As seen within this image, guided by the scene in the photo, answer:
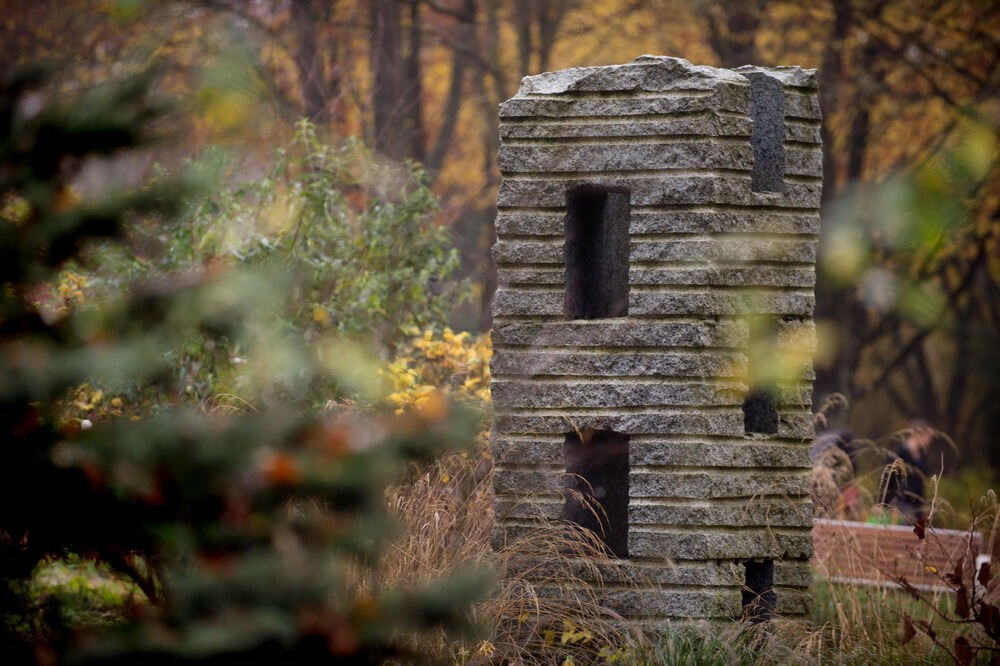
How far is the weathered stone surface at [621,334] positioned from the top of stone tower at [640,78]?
1092 mm

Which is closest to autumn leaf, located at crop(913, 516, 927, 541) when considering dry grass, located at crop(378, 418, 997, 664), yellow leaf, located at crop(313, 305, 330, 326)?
dry grass, located at crop(378, 418, 997, 664)

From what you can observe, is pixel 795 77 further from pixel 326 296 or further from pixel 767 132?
pixel 326 296

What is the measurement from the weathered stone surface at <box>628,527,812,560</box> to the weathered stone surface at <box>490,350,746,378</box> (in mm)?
725

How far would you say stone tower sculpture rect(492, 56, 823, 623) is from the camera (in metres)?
5.24

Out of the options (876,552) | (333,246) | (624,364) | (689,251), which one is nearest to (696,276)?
(689,251)

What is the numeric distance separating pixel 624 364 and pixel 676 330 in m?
0.28

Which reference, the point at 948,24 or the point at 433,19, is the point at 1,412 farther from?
the point at 433,19

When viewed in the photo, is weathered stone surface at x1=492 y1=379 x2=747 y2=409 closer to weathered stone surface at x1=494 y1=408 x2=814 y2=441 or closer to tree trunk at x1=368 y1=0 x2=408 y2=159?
weathered stone surface at x1=494 y1=408 x2=814 y2=441

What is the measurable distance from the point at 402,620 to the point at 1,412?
72 centimetres

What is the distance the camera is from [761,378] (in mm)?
5438

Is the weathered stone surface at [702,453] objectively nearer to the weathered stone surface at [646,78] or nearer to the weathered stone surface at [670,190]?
the weathered stone surface at [670,190]

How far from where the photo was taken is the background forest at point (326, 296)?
5.71ft

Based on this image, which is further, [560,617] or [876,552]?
[876,552]

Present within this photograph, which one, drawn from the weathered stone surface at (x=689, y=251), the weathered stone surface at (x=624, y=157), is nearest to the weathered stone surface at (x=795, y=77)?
the weathered stone surface at (x=624, y=157)
